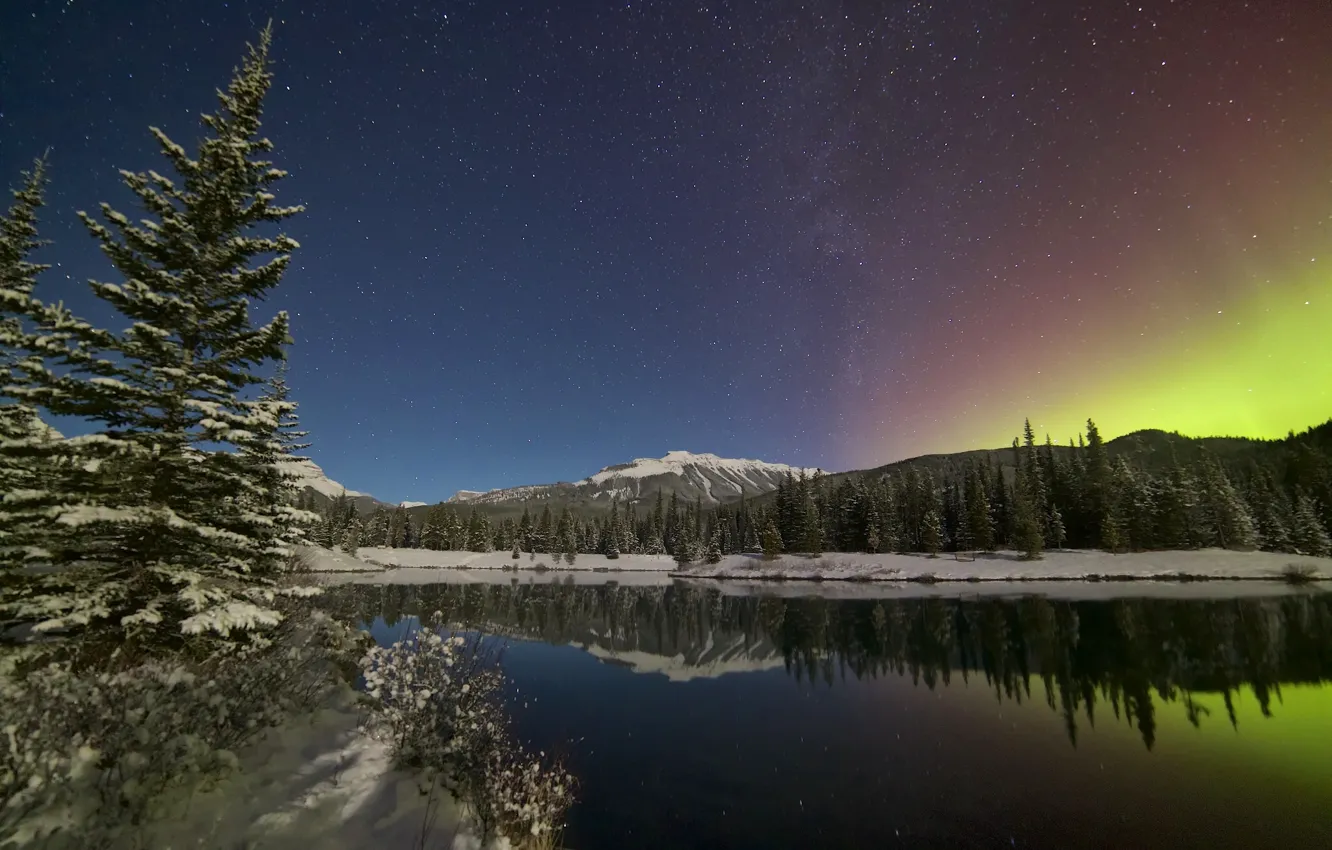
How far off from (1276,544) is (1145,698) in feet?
286

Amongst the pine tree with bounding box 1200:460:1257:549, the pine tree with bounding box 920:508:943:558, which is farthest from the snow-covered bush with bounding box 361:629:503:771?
the pine tree with bounding box 1200:460:1257:549

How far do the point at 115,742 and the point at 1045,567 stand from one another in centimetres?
8935

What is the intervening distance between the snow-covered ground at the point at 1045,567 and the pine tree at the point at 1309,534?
7501 mm

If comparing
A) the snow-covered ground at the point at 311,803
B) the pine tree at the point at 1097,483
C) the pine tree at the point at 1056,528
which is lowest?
the snow-covered ground at the point at 311,803

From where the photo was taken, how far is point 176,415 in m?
11.2

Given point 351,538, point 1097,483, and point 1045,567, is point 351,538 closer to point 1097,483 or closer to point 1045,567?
point 1045,567

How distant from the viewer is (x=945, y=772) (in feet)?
42.0

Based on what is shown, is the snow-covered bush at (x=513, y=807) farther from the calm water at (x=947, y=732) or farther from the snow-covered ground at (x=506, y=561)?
the snow-covered ground at (x=506, y=561)

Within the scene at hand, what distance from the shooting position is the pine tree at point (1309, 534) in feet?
231

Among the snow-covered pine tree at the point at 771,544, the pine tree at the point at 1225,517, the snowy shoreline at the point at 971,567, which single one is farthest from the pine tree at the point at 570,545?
the pine tree at the point at 1225,517

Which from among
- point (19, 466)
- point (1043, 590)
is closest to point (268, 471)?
point (19, 466)

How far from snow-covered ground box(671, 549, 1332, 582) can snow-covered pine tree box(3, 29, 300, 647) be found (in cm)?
7920

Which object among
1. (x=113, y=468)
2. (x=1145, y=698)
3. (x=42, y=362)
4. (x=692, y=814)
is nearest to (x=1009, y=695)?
(x=1145, y=698)

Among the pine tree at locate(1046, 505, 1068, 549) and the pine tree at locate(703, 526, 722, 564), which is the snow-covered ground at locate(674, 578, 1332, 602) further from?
the pine tree at locate(703, 526, 722, 564)
